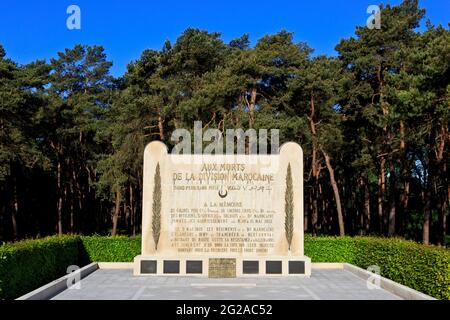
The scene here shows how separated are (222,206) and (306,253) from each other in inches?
206

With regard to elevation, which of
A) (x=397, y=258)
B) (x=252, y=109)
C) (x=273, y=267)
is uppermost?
(x=252, y=109)

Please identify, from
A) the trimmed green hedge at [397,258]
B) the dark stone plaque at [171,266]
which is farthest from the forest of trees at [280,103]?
the dark stone plaque at [171,266]

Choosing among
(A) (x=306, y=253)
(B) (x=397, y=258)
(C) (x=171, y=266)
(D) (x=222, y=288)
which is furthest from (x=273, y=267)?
(B) (x=397, y=258)

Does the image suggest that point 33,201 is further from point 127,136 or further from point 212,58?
point 212,58

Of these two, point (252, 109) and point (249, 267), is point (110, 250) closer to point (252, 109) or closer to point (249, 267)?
point (249, 267)

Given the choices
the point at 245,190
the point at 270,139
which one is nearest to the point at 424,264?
the point at 245,190

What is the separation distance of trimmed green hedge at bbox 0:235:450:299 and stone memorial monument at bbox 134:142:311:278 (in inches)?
118

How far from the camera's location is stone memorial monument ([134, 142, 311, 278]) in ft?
68.4

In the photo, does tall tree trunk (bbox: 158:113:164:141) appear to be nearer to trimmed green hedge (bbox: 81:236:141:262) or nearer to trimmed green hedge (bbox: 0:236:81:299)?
trimmed green hedge (bbox: 81:236:141:262)

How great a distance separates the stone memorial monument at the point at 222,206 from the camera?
68.4ft

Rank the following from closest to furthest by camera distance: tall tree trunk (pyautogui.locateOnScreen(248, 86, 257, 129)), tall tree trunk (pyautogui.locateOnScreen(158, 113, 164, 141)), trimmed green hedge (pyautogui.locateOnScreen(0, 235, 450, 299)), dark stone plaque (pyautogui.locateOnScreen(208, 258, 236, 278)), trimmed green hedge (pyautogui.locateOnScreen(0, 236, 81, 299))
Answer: trimmed green hedge (pyautogui.locateOnScreen(0, 236, 81, 299)) < trimmed green hedge (pyautogui.locateOnScreen(0, 235, 450, 299)) < dark stone plaque (pyautogui.locateOnScreen(208, 258, 236, 278)) < tall tree trunk (pyautogui.locateOnScreen(248, 86, 257, 129)) < tall tree trunk (pyautogui.locateOnScreen(158, 113, 164, 141))

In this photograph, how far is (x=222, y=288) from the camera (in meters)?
16.9

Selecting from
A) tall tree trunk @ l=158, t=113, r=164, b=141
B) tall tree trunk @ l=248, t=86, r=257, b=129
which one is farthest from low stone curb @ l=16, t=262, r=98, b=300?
tall tree trunk @ l=158, t=113, r=164, b=141

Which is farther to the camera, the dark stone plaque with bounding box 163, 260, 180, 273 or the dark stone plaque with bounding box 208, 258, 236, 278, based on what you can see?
the dark stone plaque with bounding box 163, 260, 180, 273
